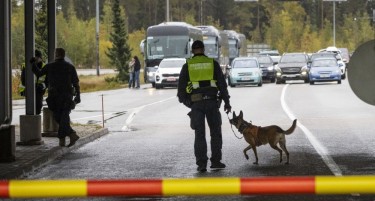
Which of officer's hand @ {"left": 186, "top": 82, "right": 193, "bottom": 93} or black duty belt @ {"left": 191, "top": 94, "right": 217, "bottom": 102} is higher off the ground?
officer's hand @ {"left": 186, "top": 82, "right": 193, "bottom": 93}

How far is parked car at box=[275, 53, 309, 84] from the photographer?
55.8 meters

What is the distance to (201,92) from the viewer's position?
12.5m

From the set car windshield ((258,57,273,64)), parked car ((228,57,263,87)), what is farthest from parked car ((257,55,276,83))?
parked car ((228,57,263,87))

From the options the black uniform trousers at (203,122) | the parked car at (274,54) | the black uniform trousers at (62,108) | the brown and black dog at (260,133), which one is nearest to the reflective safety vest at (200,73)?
the black uniform trousers at (203,122)

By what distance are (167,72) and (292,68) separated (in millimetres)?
9593

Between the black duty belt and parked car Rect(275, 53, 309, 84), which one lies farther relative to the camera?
parked car Rect(275, 53, 309, 84)

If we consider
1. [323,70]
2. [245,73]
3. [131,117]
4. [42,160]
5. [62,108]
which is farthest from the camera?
[323,70]

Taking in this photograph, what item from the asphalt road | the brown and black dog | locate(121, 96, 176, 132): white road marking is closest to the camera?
the asphalt road

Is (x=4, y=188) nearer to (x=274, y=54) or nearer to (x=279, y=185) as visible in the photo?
(x=279, y=185)

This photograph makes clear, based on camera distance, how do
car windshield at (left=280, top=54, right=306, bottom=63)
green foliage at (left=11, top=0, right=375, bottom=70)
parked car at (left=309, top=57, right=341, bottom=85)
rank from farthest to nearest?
green foliage at (left=11, top=0, right=375, bottom=70)
car windshield at (left=280, top=54, right=306, bottom=63)
parked car at (left=309, top=57, right=341, bottom=85)

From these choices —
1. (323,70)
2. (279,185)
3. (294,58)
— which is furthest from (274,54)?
(279,185)

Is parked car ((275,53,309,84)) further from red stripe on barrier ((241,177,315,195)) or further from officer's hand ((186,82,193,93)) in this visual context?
red stripe on barrier ((241,177,315,195))

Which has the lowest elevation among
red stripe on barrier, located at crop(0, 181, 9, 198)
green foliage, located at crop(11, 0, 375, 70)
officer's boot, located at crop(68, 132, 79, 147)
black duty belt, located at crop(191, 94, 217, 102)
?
officer's boot, located at crop(68, 132, 79, 147)

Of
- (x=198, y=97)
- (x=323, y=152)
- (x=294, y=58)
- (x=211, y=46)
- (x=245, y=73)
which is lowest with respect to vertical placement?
(x=323, y=152)
